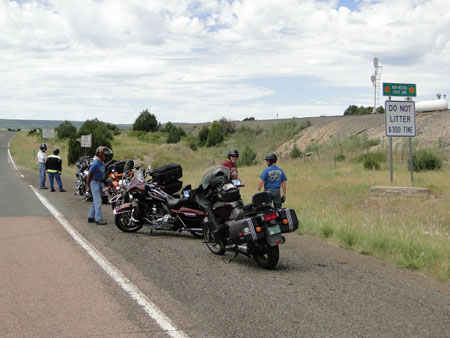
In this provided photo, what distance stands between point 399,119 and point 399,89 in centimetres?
114

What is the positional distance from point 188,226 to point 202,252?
149 cm

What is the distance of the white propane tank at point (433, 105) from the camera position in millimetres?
43500

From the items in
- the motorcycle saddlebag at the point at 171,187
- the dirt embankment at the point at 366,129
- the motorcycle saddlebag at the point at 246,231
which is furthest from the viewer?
the dirt embankment at the point at 366,129

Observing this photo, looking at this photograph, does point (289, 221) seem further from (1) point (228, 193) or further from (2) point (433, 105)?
(2) point (433, 105)

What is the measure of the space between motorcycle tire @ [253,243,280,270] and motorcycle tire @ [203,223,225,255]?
0.97 m

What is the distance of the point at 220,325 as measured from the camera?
5.56m

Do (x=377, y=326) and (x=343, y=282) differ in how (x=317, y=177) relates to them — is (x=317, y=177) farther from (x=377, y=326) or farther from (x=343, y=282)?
(x=377, y=326)

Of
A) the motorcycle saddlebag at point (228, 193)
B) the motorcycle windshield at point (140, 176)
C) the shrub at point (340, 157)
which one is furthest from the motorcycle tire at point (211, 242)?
the shrub at point (340, 157)

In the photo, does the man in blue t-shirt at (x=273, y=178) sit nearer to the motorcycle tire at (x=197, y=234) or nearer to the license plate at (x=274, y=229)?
the motorcycle tire at (x=197, y=234)

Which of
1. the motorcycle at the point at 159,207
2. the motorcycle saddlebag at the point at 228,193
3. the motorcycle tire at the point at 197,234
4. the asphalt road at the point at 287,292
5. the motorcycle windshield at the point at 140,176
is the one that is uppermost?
the motorcycle windshield at the point at 140,176

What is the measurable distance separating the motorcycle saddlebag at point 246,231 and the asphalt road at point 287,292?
1.66ft

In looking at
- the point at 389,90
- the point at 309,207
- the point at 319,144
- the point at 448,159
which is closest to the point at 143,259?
the point at 309,207

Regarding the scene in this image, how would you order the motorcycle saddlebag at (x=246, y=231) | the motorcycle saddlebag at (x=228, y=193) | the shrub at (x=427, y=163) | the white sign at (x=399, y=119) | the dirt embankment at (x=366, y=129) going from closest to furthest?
the motorcycle saddlebag at (x=246, y=231) < the motorcycle saddlebag at (x=228, y=193) < the white sign at (x=399, y=119) < the shrub at (x=427, y=163) < the dirt embankment at (x=366, y=129)

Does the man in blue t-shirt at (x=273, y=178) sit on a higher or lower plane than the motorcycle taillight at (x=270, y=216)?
higher
